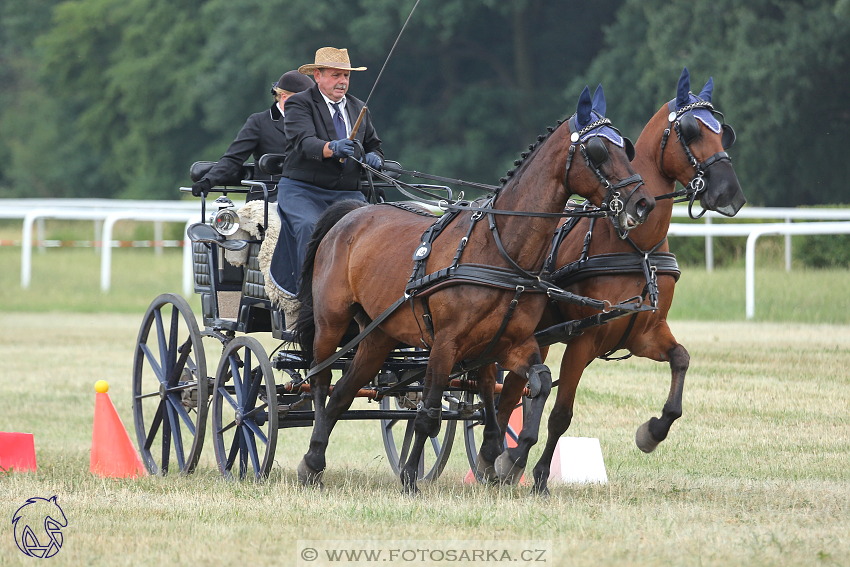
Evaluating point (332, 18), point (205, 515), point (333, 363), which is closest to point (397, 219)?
point (333, 363)

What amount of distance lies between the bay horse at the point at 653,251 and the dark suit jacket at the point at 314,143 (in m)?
1.52

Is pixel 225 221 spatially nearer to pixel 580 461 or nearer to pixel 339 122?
pixel 339 122

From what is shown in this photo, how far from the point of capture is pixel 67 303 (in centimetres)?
1830

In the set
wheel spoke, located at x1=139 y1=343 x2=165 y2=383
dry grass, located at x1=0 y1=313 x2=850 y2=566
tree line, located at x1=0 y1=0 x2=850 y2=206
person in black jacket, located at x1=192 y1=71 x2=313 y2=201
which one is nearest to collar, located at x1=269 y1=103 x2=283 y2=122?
person in black jacket, located at x1=192 y1=71 x2=313 y2=201

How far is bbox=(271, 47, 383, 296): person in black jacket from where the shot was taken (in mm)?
6926

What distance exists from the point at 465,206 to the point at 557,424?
1.23 meters

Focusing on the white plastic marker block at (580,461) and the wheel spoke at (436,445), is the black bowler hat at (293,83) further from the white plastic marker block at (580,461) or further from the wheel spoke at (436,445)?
the white plastic marker block at (580,461)

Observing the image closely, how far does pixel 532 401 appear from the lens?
219 inches

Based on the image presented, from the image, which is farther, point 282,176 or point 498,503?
point 282,176

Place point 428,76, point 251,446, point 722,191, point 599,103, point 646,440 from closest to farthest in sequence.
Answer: point 599,103
point 722,191
point 646,440
point 251,446
point 428,76

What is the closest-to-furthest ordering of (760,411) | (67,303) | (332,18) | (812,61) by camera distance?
(760,411) < (67,303) < (812,61) < (332,18)

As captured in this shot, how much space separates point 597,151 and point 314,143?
1.96 meters

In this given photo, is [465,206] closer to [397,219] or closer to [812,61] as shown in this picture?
[397,219]

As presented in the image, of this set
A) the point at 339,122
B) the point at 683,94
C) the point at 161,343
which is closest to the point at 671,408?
the point at 683,94
